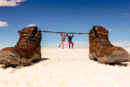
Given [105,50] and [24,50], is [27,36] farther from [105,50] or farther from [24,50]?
[105,50]

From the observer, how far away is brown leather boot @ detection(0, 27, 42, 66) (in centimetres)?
355

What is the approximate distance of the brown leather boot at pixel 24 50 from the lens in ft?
11.7

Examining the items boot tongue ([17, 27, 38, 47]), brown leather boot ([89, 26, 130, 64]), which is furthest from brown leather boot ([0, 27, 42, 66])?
brown leather boot ([89, 26, 130, 64])

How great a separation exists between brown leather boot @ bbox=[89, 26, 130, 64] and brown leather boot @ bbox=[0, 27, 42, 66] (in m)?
1.99

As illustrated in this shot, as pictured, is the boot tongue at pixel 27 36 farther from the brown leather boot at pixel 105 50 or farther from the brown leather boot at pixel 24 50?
the brown leather boot at pixel 105 50

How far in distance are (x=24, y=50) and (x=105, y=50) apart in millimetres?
2342

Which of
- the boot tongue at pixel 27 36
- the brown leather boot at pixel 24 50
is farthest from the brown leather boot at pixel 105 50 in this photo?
the boot tongue at pixel 27 36

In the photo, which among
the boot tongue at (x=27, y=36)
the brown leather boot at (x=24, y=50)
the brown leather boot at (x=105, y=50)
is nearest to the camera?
the brown leather boot at (x=24, y=50)

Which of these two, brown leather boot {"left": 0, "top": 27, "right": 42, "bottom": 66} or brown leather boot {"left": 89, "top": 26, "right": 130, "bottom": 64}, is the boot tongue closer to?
brown leather boot {"left": 0, "top": 27, "right": 42, "bottom": 66}

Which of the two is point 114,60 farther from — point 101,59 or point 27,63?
point 27,63

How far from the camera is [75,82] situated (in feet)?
8.10

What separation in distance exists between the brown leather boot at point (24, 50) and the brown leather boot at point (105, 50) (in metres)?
1.99

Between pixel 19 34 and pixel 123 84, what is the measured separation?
12.0 feet

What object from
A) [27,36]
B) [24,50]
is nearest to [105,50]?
[24,50]
